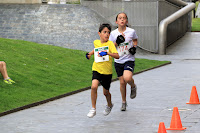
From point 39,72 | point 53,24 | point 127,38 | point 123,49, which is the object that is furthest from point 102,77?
point 53,24

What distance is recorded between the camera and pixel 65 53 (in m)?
21.4

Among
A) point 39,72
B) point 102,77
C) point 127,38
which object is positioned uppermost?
point 127,38

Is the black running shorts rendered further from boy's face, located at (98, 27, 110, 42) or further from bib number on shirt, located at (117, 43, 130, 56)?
bib number on shirt, located at (117, 43, 130, 56)

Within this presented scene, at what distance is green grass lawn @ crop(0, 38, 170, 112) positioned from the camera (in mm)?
11585

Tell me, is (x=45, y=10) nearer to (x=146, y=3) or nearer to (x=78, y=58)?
(x=146, y=3)

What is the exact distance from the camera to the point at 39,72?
50.3 ft

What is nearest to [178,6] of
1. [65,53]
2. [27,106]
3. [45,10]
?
[45,10]

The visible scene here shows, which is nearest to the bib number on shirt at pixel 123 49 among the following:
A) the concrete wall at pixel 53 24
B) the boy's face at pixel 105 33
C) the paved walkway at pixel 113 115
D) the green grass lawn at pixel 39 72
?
the boy's face at pixel 105 33

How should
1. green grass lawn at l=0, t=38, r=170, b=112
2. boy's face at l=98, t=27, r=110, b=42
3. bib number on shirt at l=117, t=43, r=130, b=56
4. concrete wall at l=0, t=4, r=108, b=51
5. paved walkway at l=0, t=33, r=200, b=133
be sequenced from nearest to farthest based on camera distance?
paved walkway at l=0, t=33, r=200, b=133, boy's face at l=98, t=27, r=110, b=42, bib number on shirt at l=117, t=43, r=130, b=56, green grass lawn at l=0, t=38, r=170, b=112, concrete wall at l=0, t=4, r=108, b=51

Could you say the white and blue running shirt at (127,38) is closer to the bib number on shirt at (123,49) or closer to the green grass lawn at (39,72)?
the bib number on shirt at (123,49)

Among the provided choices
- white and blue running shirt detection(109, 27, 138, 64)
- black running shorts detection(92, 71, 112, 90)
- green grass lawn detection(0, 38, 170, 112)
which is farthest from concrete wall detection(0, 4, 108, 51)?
black running shorts detection(92, 71, 112, 90)

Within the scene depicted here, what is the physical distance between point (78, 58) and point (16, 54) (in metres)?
3.71

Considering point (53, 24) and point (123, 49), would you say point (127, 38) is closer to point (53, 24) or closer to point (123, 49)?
point (123, 49)

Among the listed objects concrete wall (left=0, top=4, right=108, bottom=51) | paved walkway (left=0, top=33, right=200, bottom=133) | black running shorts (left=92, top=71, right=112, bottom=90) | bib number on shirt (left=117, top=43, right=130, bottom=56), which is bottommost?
concrete wall (left=0, top=4, right=108, bottom=51)
